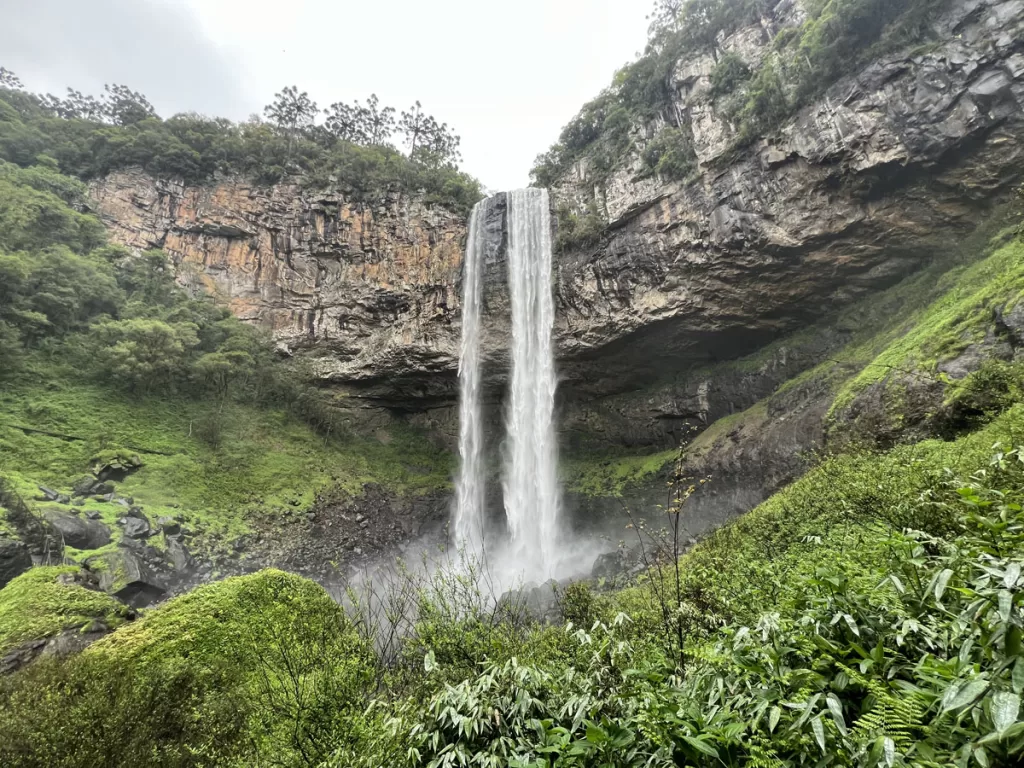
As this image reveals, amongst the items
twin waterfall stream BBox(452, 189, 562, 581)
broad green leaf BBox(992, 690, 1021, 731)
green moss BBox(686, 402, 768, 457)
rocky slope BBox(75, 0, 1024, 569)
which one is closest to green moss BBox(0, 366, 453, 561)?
rocky slope BBox(75, 0, 1024, 569)

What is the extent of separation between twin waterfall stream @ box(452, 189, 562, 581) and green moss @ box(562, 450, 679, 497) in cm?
189

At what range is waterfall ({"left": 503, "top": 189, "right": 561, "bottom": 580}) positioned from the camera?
21172mm

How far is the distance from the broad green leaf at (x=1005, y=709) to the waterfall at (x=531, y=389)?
20.2m

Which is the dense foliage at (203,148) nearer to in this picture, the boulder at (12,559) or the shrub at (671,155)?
the shrub at (671,155)

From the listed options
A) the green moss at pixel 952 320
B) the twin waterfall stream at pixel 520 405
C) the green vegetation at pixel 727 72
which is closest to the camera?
the green moss at pixel 952 320

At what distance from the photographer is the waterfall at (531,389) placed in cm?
2117

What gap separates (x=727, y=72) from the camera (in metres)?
19.3

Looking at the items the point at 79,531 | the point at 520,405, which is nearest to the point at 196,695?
the point at 79,531

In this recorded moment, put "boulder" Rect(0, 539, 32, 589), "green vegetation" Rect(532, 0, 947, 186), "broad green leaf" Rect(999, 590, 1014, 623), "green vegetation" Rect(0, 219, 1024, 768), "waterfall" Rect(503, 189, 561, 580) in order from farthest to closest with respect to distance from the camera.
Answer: "waterfall" Rect(503, 189, 561, 580)
"green vegetation" Rect(532, 0, 947, 186)
"boulder" Rect(0, 539, 32, 589)
"green vegetation" Rect(0, 219, 1024, 768)
"broad green leaf" Rect(999, 590, 1014, 623)

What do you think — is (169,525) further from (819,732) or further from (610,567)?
(819,732)

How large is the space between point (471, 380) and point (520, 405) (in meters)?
3.48

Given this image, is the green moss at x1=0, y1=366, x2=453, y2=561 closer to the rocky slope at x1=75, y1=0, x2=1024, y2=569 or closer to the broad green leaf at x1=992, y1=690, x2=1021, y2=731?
the rocky slope at x1=75, y1=0, x2=1024, y2=569

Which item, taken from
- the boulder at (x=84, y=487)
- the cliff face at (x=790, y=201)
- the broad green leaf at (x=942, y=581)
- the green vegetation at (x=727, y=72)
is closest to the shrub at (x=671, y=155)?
the green vegetation at (x=727, y=72)

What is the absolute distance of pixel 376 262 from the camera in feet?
86.4
